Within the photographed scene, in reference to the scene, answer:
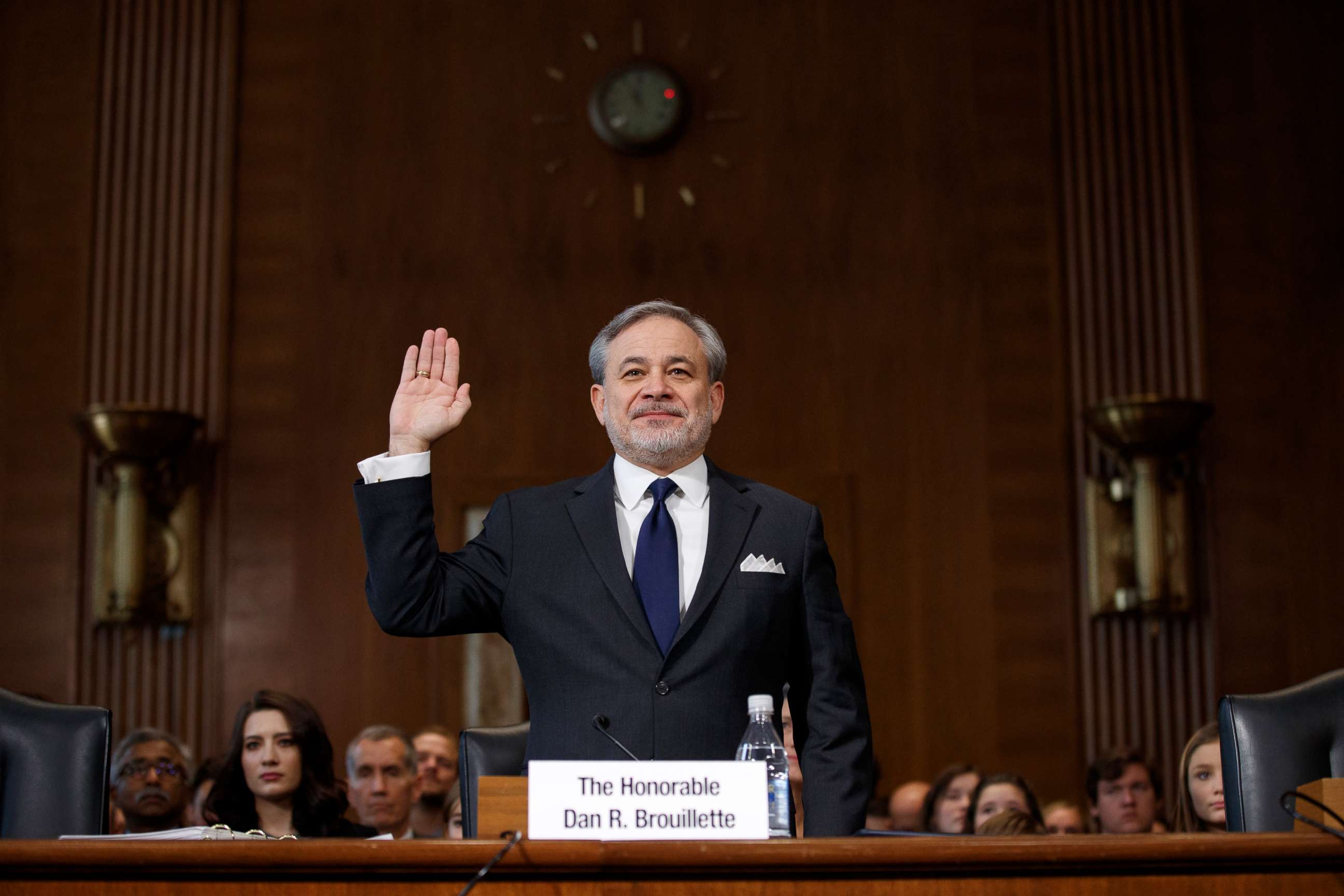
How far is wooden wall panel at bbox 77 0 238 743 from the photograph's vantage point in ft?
20.4

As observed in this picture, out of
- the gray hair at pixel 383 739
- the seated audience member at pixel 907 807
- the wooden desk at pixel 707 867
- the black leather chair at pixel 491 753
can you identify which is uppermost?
the black leather chair at pixel 491 753

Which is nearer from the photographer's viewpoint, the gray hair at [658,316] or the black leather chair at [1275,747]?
the black leather chair at [1275,747]

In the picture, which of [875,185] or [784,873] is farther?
[875,185]

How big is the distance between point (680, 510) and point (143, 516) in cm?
418

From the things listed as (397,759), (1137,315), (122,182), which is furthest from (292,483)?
(1137,315)

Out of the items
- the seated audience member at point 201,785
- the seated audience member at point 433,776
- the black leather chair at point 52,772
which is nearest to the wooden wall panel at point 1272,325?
the seated audience member at point 433,776

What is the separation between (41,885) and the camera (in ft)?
5.58

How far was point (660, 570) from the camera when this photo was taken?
A: 2.39 metres

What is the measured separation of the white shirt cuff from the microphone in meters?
0.44

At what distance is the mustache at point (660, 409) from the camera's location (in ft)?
8.07

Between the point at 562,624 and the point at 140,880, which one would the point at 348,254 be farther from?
the point at 140,880

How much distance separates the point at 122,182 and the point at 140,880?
537 centimetres

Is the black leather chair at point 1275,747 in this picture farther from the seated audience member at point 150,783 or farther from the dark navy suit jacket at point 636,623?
the seated audience member at point 150,783

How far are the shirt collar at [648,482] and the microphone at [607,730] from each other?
1.26 feet
